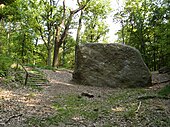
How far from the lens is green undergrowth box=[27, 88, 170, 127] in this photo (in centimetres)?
783

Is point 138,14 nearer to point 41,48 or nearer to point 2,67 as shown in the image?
point 41,48

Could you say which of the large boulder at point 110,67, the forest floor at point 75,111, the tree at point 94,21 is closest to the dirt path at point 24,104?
the forest floor at point 75,111

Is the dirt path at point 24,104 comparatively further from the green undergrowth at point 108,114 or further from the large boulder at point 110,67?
the large boulder at point 110,67

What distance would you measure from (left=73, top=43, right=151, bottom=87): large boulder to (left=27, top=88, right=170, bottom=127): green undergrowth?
5525 millimetres

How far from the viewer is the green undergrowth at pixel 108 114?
7.83 meters

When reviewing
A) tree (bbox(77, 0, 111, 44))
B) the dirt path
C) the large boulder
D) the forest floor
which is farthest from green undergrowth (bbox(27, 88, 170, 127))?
tree (bbox(77, 0, 111, 44))

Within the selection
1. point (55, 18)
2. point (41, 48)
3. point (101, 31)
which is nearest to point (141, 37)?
point (101, 31)

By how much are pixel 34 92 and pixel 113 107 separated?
4650 millimetres

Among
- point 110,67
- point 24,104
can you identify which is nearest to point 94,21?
point 110,67

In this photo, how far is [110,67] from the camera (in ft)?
55.3

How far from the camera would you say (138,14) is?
98.7 ft

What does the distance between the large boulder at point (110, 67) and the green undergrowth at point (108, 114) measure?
5525 mm

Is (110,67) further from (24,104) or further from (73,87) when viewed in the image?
(24,104)

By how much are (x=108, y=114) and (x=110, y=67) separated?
8222mm
